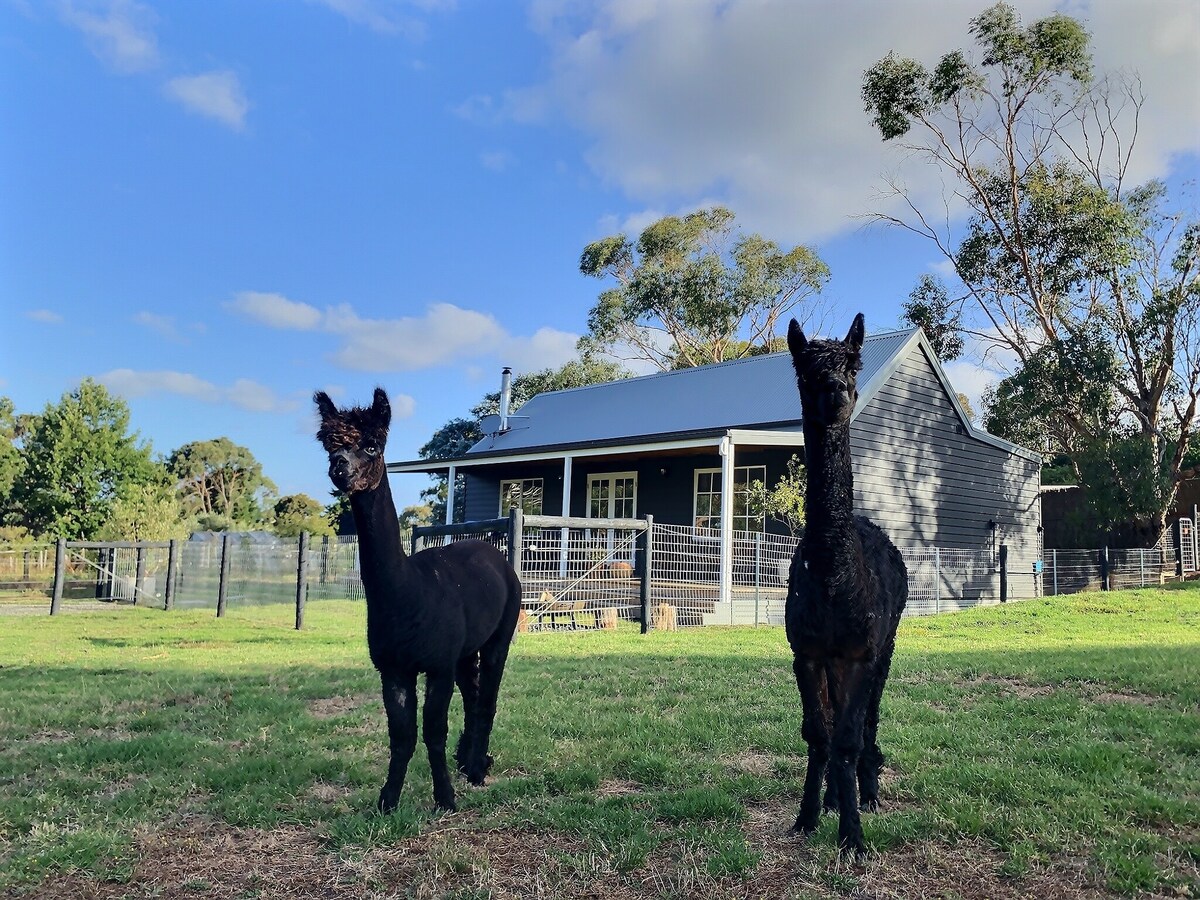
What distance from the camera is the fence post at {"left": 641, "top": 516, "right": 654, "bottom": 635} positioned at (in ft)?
40.8

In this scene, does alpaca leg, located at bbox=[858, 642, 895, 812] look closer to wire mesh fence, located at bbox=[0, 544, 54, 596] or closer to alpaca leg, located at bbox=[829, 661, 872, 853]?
alpaca leg, located at bbox=[829, 661, 872, 853]

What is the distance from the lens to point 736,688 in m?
7.20

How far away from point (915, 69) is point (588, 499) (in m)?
16.9

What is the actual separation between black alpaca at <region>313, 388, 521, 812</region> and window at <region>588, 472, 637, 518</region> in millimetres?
16203

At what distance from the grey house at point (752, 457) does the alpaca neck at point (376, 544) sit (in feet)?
37.7

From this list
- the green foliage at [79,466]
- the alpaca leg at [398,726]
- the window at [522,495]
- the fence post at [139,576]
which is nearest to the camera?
the alpaca leg at [398,726]

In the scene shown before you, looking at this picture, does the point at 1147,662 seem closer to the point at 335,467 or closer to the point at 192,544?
the point at 335,467

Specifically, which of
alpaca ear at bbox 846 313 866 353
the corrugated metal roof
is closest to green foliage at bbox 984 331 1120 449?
the corrugated metal roof

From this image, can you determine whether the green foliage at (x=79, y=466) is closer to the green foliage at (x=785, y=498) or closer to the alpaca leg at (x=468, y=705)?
the green foliage at (x=785, y=498)

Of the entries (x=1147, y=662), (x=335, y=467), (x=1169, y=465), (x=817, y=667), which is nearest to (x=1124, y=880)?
(x=817, y=667)

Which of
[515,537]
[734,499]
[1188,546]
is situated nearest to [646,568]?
[515,537]

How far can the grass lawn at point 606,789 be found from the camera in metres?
3.42

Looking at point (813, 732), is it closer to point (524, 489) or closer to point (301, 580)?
point (301, 580)

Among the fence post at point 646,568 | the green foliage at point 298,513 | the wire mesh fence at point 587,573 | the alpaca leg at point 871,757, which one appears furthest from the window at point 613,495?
the green foliage at point 298,513
